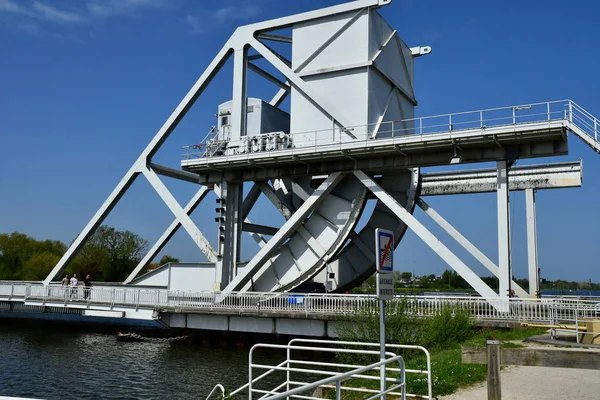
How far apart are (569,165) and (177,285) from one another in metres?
24.7

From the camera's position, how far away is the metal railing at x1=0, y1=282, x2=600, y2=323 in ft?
71.1

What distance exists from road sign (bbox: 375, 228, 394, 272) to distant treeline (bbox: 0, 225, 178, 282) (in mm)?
57050

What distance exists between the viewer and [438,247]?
87.7 ft

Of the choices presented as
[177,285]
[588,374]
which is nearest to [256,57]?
[177,285]

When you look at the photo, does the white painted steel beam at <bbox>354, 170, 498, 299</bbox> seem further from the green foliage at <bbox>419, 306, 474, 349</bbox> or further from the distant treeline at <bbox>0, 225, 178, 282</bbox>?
the distant treeline at <bbox>0, 225, 178, 282</bbox>

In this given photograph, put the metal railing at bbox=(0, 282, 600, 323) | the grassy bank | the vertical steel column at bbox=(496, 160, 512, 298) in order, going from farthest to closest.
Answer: the vertical steel column at bbox=(496, 160, 512, 298) < the metal railing at bbox=(0, 282, 600, 323) < the grassy bank

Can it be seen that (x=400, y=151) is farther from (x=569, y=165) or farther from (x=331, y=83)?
(x=569, y=165)

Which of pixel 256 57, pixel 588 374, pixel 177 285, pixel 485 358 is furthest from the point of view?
pixel 256 57

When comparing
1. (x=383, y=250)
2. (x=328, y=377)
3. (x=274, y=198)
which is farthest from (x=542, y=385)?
(x=274, y=198)

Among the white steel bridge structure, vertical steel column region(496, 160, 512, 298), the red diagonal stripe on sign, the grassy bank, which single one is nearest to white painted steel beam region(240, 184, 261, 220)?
the white steel bridge structure

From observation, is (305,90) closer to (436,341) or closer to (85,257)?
(436,341)

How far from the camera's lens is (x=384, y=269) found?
353 inches

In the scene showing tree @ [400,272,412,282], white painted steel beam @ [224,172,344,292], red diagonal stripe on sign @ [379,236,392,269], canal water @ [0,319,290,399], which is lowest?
canal water @ [0,319,290,399]

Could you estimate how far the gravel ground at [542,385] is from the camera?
34.7 feet
